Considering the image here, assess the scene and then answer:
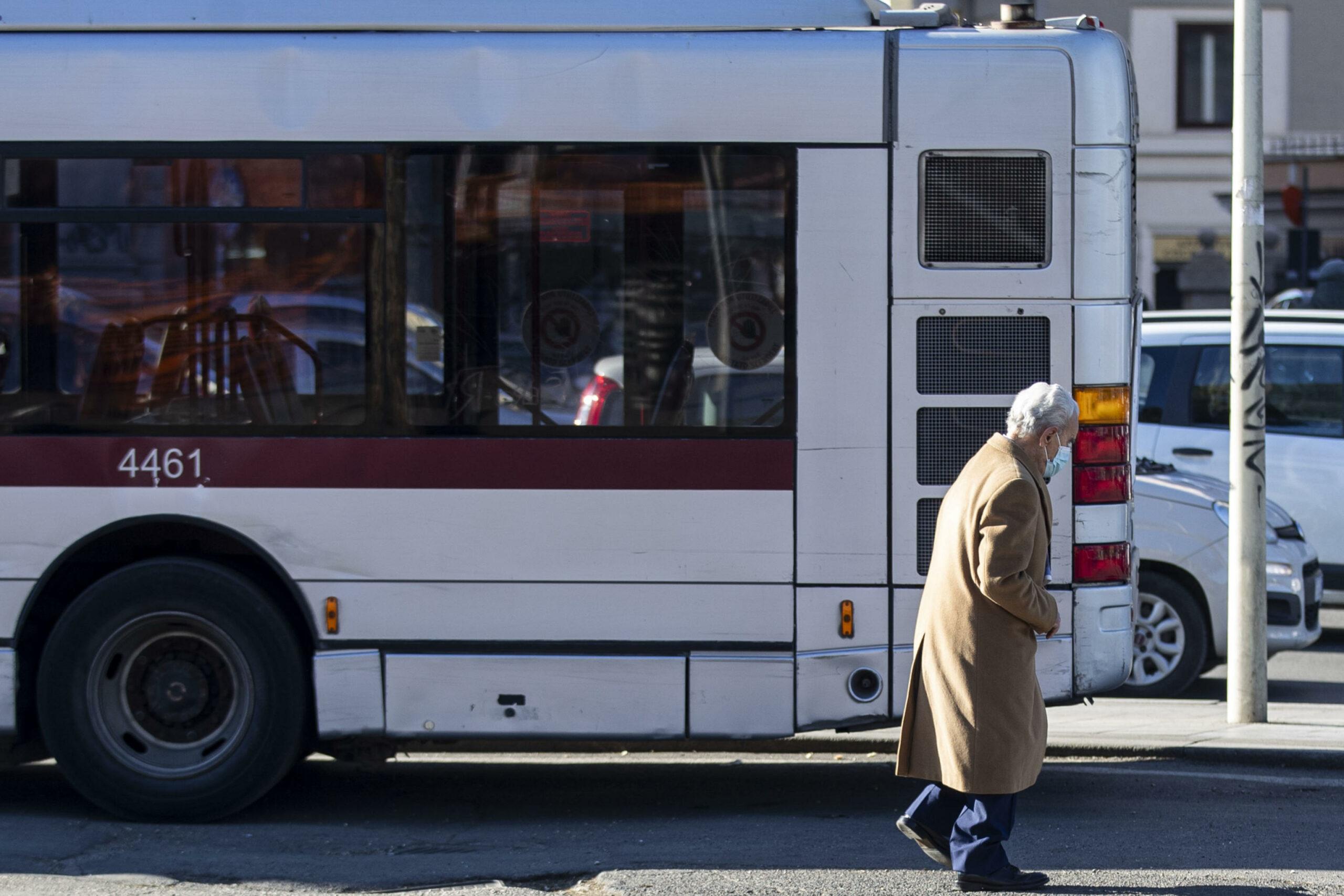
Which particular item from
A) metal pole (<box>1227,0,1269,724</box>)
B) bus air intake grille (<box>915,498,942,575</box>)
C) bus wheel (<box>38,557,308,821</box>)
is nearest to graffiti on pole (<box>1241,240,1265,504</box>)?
metal pole (<box>1227,0,1269,724</box>)

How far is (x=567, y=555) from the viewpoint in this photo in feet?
20.6

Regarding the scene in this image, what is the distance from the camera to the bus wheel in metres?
6.33

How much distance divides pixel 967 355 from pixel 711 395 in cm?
94

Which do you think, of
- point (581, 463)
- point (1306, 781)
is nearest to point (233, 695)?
point (581, 463)

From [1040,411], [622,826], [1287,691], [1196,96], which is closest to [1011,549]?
[1040,411]

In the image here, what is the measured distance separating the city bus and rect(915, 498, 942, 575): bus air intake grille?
0.05 ft

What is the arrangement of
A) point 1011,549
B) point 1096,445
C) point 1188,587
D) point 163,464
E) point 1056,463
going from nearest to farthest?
1. point 1011,549
2. point 1056,463
3. point 1096,445
4. point 163,464
5. point 1188,587

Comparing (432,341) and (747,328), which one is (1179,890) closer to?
(747,328)

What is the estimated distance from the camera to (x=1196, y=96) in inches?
1161

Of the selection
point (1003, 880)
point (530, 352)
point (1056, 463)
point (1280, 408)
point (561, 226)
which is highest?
point (561, 226)

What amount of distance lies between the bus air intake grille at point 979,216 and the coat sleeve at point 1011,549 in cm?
132

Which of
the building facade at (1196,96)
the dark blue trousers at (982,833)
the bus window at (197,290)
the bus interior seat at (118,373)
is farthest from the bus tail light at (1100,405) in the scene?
the building facade at (1196,96)

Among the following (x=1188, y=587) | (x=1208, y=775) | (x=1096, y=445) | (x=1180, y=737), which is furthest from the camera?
(x=1188, y=587)

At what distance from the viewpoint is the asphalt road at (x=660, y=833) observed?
5680 millimetres
